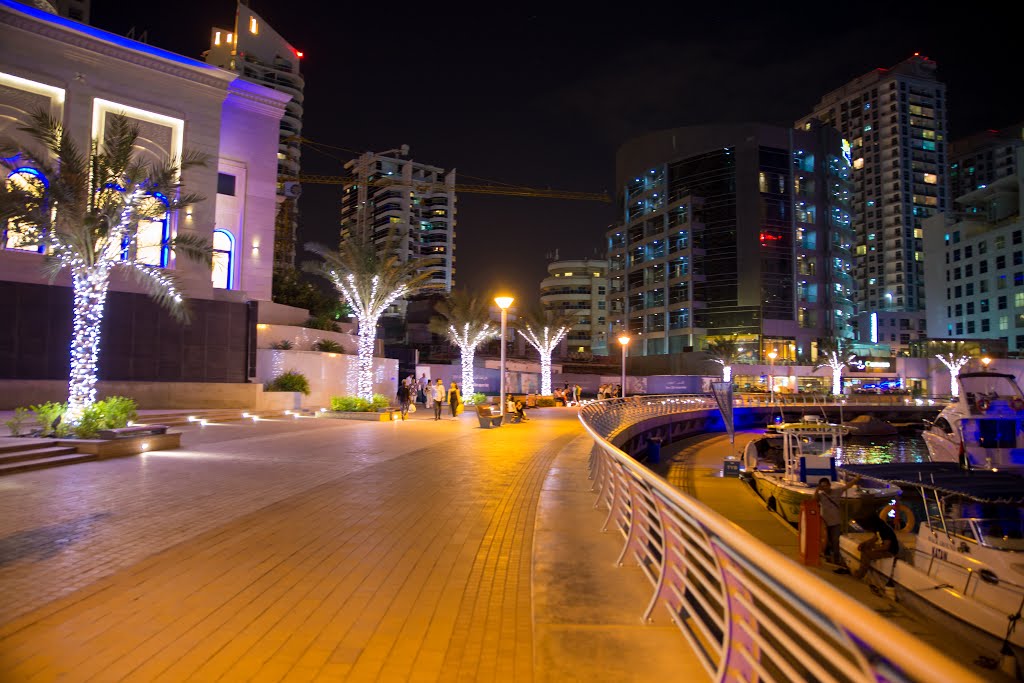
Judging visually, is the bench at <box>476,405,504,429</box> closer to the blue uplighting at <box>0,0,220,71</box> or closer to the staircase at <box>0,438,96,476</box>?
the staircase at <box>0,438,96,476</box>

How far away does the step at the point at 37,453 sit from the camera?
12.4m

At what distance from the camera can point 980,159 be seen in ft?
490

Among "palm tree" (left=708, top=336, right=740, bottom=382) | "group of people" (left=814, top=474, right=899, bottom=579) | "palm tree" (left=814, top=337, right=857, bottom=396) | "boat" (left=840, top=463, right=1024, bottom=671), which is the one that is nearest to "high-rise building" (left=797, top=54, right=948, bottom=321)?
"palm tree" (left=814, top=337, right=857, bottom=396)

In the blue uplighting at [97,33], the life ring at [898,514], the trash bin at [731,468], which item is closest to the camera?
the life ring at [898,514]

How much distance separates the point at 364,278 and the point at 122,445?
16.6 metres

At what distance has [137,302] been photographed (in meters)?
28.0

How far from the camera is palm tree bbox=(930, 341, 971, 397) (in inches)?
2790

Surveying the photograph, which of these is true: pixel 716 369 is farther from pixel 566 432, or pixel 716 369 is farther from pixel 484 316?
pixel 566 432

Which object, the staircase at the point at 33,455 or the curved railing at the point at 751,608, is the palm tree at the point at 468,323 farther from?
the curved railing at the point at 751,608

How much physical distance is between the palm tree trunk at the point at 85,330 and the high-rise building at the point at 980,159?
173 m

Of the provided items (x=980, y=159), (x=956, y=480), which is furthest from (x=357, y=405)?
(x=980, y=159)

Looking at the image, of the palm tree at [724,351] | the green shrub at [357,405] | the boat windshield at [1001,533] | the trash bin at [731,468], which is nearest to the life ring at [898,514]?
the boat windshield at [1001,533]

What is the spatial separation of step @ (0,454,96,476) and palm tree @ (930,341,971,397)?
78287mm

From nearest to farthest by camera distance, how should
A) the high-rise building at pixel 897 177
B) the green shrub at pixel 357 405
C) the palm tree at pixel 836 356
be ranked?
the green shrub at pixel 357 405
the palm tree at pixel 836 356
the high-rise building at pixel 897 177
